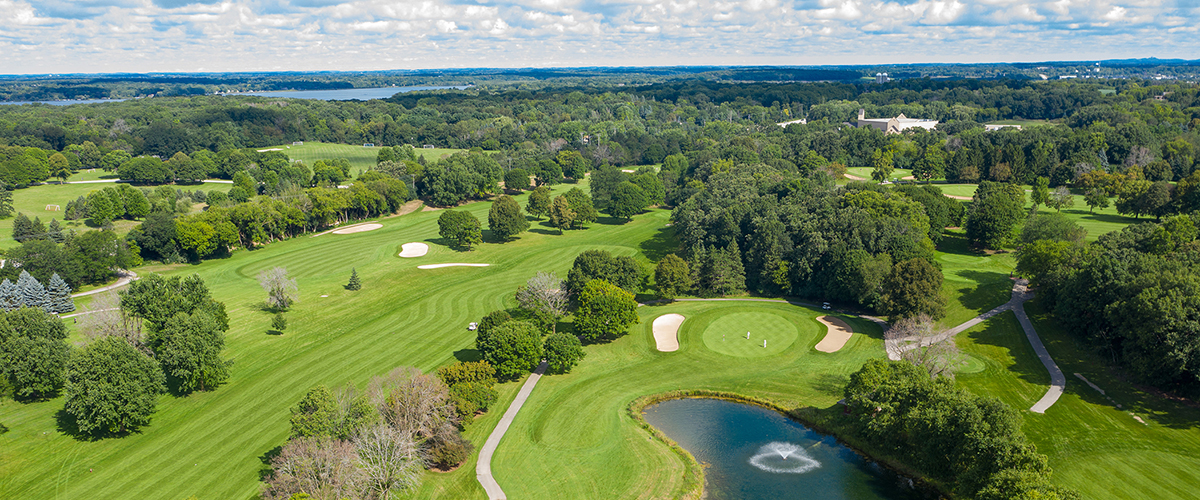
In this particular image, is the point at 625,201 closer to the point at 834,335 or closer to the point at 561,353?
the point at 834,335

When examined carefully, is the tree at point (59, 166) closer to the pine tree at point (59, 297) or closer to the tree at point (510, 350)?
the pine tree at point (59, 297)

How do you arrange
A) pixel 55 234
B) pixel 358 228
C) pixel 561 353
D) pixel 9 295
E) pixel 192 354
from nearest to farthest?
pixel 192 354
pixel 561 353
pixel 9 295
pixel 55 234
pixel 358 228

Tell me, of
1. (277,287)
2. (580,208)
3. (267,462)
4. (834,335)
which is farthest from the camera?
(580,208)

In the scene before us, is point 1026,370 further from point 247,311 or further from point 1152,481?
point 247,311

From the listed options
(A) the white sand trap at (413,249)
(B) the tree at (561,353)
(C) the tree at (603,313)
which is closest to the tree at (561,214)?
(A) the white sand trap at (413,249)

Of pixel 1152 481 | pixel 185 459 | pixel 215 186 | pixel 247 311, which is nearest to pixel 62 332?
pixel 247 311

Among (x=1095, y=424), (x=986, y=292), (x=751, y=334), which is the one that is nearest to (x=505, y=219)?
(x=751, y=334)

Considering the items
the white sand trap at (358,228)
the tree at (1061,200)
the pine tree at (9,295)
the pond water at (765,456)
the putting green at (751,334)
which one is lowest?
the pond water at (765,456)
